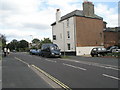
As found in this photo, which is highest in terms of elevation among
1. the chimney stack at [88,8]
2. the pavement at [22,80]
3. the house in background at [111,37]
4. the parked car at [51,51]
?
the chimney stack at [88,8]

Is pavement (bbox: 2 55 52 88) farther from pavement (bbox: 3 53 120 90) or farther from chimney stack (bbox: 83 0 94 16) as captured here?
chimney stack (bbox: 83 0 94 16)

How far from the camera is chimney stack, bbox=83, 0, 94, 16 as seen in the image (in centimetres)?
4916

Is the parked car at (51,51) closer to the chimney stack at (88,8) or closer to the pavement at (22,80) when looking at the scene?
the chimney stack at (88,8)

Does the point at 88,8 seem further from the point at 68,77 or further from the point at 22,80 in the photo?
the point at 22,80

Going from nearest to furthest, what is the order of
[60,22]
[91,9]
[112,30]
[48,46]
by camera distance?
[48,46] < [91,9] < [60,22] < [112,30]

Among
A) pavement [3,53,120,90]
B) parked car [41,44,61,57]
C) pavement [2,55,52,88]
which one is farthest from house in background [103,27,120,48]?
pavement [2,55,52,88]

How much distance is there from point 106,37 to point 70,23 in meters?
12.7

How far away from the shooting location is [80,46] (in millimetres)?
47281

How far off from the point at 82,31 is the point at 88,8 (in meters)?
5.92

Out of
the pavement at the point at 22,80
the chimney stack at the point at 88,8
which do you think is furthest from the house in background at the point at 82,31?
the pavement at the point at 22,80

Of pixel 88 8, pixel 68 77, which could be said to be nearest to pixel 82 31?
pixel 88 8

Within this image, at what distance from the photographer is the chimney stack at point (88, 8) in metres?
49.2

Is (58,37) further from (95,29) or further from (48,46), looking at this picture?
(48,46)

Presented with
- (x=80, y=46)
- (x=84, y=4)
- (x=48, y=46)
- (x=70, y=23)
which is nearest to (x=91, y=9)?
(x=84, y=4)
